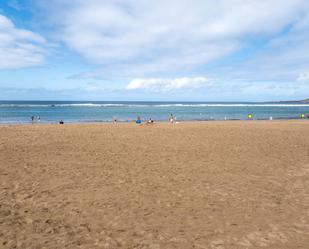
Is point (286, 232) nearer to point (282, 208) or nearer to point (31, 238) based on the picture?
point (282, 208)

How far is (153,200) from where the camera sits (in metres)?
6.21

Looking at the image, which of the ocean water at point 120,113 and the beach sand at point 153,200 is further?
the ocean water at point 120,113

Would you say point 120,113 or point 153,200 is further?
point 120,113

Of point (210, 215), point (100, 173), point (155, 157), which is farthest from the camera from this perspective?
point (155, 157)

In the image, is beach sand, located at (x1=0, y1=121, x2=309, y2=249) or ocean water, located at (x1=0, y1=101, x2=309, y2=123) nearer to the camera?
beach sand, located at (x1=0, y1=121, x2=309, y2=249)

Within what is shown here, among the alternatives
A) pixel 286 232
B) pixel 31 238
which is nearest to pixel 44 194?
pixel 31 238

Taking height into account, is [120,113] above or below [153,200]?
above

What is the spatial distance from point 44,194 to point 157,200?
265cm

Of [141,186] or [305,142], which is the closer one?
[141,186]

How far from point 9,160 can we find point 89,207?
5544mm

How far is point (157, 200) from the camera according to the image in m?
6.22

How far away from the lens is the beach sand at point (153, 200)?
454cm

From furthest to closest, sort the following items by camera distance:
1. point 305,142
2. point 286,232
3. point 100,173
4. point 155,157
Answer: point 305,142 → point 155,157 → point 100,173 → point 286,232

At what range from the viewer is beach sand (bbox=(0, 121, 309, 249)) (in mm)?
4535
